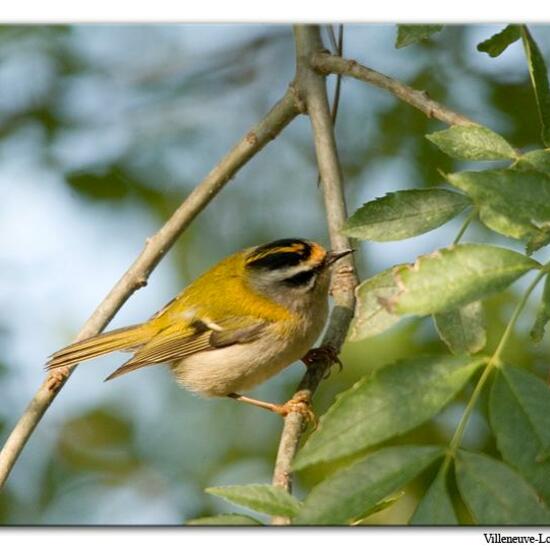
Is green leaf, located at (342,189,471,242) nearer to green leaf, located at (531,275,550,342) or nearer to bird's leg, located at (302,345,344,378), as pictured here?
green leaf, located at (531,275,550,342)

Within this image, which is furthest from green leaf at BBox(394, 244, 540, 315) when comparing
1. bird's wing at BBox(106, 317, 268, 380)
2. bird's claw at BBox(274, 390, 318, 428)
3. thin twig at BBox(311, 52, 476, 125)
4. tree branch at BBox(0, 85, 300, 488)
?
bird's wing at BBox(106, 317, 268, 380)

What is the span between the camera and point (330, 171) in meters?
2.16

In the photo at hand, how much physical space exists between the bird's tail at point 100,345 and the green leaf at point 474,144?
107 cm

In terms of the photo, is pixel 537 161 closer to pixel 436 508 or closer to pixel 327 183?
pixel 436 508

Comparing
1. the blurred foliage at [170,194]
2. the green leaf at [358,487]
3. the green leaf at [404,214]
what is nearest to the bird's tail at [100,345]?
the blurred foliage at [170,194]

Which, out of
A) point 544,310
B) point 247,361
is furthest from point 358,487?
point 247,361

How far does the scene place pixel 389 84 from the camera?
6.30 feet

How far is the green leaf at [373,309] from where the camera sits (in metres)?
1.23

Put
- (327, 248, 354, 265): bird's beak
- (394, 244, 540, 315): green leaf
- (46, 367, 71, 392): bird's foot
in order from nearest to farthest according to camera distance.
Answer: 1. (394, 244, 540, 315): green leaf
2. (46, 367, 71, 392): bird's foot
3. (327, 248, 354, 265): bird's beak

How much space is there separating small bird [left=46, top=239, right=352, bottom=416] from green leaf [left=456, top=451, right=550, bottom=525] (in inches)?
45.6

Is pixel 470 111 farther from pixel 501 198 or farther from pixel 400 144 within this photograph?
pixel 501 198

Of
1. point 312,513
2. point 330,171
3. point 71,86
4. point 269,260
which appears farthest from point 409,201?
point 71,86

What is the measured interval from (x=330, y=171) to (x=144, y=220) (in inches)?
32.2

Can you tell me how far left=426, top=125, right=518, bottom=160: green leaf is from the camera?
1479mm
